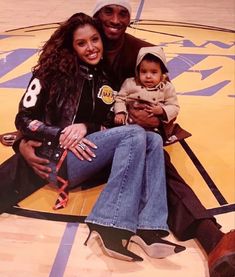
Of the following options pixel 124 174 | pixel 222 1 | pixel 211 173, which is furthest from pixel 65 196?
pixel 222 1

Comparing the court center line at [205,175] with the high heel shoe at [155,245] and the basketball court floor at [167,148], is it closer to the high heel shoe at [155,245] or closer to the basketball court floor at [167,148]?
the basketball court floor at [167,148]

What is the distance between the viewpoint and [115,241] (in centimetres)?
166

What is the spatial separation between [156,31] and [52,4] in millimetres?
2233

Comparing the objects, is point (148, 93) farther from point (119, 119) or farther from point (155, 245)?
point (155, 245)

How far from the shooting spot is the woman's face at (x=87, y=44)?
1894mm

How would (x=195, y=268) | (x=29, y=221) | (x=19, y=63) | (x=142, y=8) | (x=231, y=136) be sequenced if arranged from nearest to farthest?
(x=195, y=268), (x=29, y=221), (x=231, y=136), (x=19, y=63), (x=142, y=8)

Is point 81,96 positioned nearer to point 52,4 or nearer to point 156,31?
point 156,31

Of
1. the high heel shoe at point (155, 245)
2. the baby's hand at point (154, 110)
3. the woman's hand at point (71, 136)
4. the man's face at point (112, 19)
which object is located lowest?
the high heel shoe at point (155, 245)

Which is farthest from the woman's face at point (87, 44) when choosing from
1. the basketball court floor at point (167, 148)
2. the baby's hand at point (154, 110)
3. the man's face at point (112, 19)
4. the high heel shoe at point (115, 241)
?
the high heel shoe at point (115, 241)

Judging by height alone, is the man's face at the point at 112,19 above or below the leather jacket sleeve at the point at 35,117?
above

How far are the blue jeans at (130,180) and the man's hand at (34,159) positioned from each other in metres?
0.12

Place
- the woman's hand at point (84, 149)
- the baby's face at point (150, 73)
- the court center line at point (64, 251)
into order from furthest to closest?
the baby's face at point (150, 73) → the woman's hand at point (84, 149) → the court center line at point (64, 251)

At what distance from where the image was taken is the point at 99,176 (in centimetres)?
203

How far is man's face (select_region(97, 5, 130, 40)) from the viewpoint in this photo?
6.73 feet
